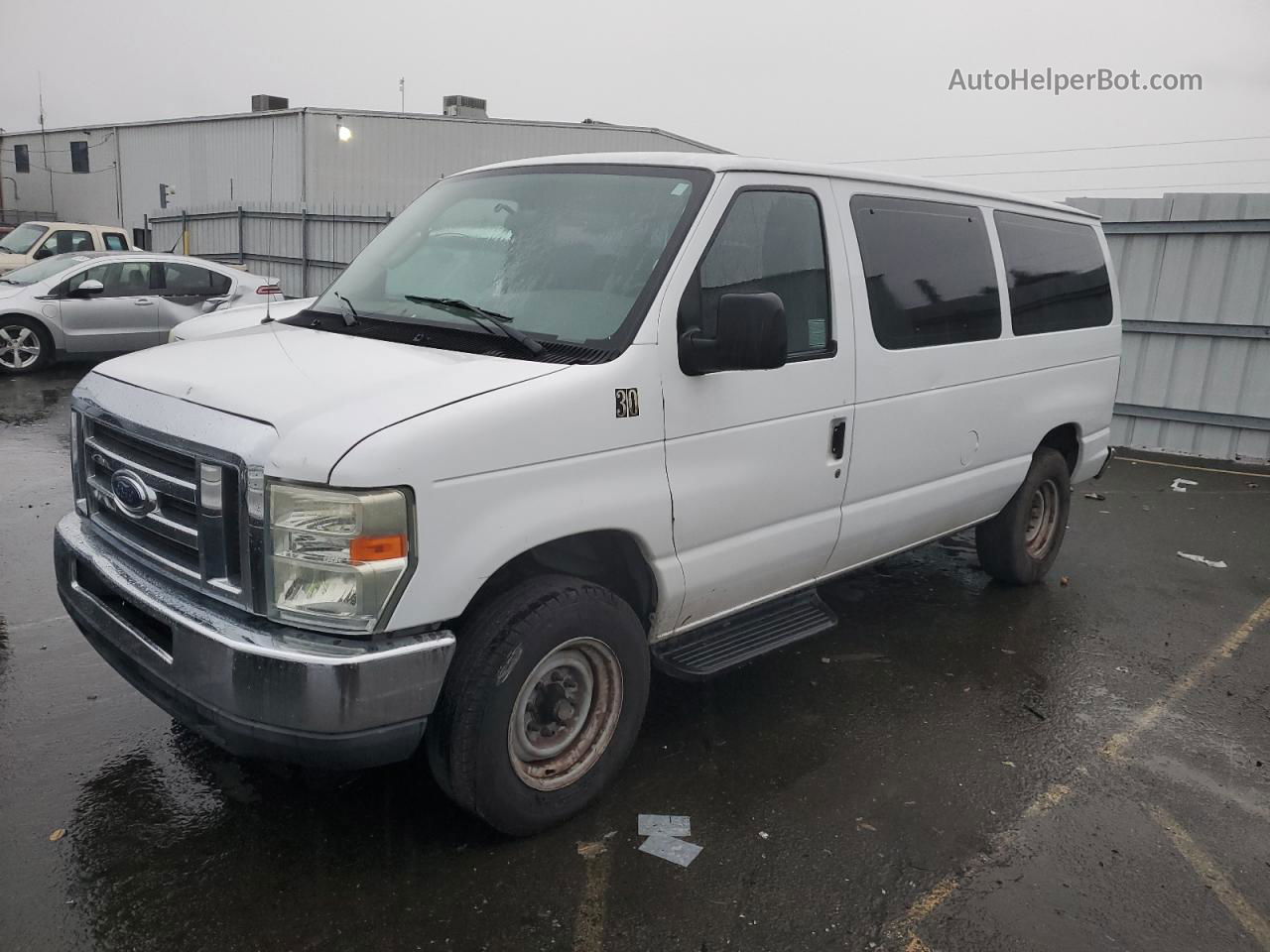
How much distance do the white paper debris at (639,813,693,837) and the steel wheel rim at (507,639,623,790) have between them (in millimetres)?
276

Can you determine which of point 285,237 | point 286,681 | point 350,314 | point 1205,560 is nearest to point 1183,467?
point 1205,560

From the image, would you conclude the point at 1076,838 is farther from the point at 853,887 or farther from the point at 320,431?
the point at 320,431

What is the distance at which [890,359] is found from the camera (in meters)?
4.26

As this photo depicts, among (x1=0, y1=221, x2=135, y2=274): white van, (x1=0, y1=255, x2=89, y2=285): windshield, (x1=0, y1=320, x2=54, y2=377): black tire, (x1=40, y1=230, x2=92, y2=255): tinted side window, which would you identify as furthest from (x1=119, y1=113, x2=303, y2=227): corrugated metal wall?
(x1=0, y1=320, x2=54, y2=377): black tire

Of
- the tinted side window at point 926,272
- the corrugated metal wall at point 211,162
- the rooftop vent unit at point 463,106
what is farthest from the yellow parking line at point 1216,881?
the rooftop vent unit at point 463,106

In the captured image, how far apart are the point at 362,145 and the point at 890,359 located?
25.5m

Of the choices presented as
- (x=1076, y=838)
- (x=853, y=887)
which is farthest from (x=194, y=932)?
(x=1076, y=838)

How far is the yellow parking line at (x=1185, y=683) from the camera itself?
166 inches

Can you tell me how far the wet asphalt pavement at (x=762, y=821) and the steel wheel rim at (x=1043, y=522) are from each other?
90 centimetres

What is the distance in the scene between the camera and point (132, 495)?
10.4 ft

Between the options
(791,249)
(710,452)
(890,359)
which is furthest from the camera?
(890,359)

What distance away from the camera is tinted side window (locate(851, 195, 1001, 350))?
424 cm

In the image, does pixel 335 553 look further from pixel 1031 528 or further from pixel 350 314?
pixel 1031 528

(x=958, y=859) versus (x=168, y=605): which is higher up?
(x=168, y=605)
